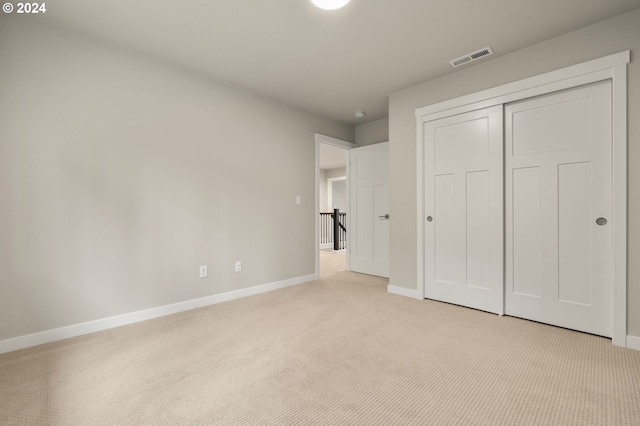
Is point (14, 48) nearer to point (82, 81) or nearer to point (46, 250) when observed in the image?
point (82, 81)

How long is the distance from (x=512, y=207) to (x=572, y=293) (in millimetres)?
843

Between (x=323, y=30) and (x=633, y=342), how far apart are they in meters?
3.30

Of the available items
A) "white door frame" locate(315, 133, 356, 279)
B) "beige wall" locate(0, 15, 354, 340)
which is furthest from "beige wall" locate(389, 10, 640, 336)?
"beige wall" locate(0, 15, 354, 340)

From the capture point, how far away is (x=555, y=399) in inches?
58.7

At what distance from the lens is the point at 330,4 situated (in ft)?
6.27

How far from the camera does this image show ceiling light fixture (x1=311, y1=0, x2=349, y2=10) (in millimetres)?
1893

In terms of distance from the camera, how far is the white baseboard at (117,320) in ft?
6.73

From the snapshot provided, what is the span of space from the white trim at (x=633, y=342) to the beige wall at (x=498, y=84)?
37 millimetres

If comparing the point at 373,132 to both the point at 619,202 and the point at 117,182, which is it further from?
the point at 117,182

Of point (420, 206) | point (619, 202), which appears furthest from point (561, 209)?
point (420, 206)

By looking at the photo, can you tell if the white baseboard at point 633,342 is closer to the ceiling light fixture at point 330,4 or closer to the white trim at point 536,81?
the white trim at point 536,81

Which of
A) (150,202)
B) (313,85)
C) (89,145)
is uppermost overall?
(313,85)

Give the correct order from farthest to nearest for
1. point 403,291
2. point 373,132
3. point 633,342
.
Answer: point 373,132 → point 403,291 → point 633,342

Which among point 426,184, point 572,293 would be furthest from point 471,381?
point 426,184
